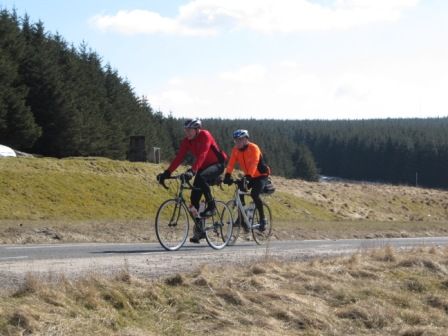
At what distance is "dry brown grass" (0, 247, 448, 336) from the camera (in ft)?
22.3

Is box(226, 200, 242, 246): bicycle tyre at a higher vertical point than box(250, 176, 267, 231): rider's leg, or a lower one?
lower

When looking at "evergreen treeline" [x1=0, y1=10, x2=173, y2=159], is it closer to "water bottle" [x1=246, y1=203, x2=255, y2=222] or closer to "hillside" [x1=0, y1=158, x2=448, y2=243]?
"hillside" [x1=0, y1=158, x2=448, y2=243]

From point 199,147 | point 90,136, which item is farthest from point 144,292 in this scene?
point 90,136

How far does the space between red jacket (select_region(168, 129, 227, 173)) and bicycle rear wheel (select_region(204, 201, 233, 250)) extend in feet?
3.09

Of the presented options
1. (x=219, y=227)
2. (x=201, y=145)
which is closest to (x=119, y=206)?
(x=219, y=227)

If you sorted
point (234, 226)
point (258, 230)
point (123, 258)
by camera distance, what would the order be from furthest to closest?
point (258, 230)
point (234, 226)
point (123, 258)

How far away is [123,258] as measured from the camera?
1081 centimetres

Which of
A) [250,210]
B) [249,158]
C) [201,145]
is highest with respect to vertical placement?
[201,145]

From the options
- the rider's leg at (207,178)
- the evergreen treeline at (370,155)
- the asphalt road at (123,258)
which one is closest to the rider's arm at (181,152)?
the rider's leg at (207,178)

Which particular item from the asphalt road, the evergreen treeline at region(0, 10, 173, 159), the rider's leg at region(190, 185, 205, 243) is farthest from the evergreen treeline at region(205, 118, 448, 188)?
the rider's leg at region(190, 185, 205, 243)

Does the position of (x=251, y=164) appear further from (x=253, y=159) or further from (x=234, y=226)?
(x=234, y=226)

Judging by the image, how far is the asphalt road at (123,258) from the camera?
9.05 m

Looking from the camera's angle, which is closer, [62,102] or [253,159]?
[253,159]

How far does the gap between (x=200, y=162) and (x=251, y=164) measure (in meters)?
2.17
